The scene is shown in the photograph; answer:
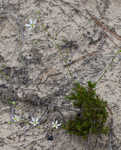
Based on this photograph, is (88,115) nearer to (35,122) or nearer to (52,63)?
(35,122)

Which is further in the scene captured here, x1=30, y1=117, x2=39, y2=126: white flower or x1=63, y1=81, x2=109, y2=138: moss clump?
x1=30, y1=117, x2=39, y2=126: white flower

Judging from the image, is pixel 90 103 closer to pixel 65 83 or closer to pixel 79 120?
pixel 79 120

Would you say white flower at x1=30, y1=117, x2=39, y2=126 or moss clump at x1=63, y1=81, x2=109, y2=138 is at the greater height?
moss clump at x1=63, y1=81, x2=109, y2=138

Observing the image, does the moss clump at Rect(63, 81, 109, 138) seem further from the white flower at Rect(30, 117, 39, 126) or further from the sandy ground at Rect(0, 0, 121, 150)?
the white flower at Rect(30, 117, 39, 126)

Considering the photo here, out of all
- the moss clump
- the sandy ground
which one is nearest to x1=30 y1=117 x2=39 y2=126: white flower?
the sandy ground

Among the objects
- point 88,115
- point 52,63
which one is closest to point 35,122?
point 88,115

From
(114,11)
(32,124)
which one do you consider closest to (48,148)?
(32,124)

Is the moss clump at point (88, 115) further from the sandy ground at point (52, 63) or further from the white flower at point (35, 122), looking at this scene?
the white flower at point (35, 122)

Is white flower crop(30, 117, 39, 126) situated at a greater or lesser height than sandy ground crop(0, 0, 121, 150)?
lesser
